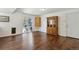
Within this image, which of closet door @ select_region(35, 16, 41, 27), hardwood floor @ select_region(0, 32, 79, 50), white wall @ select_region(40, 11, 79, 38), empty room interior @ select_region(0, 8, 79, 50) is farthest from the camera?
white wall @ select_region(40, 11, 79, 38)

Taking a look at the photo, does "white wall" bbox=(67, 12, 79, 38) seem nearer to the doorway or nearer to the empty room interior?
the empty room interior

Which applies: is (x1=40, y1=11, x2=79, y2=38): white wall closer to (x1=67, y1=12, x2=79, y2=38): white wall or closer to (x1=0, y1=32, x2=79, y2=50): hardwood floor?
(x1=67, y1=12, x2=79, y2=38): white wall

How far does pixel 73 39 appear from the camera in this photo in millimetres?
5484

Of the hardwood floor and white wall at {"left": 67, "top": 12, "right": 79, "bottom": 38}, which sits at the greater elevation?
white wall at {"left": 67, "top": 12, "right": 79, "bottom": 38}

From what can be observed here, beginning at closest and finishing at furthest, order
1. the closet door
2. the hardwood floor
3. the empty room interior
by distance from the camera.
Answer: the empty room interior, the hardwood floor, the closet door

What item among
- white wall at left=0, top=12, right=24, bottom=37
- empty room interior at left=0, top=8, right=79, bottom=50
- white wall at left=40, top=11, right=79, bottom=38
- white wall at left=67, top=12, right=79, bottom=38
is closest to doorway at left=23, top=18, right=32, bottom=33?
empty room interior at left=0, top=8, right=79, bottom=50

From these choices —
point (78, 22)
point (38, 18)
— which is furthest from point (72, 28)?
point (38, 18)

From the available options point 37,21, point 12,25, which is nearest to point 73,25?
point 37,21

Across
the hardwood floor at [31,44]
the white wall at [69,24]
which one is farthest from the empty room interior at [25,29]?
the white wall at [69,24]

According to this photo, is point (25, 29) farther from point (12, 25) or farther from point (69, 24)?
point (69, 24)

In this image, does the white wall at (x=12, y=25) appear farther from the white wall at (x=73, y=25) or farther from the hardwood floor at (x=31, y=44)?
the white wall at (x=73, y=25)

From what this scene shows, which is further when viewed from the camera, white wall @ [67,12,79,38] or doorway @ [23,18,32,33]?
white wall @ [67,12,79,38]
